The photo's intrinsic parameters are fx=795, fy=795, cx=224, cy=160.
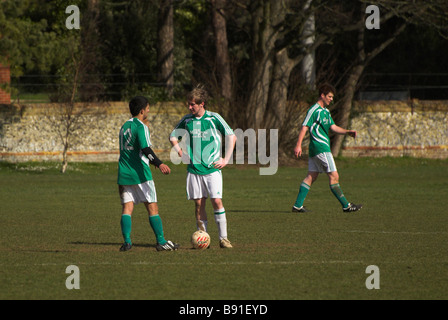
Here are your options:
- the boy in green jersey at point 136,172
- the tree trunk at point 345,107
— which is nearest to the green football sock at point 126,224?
the boy in green jersey at point 136,172

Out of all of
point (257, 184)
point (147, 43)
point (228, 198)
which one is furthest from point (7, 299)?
point (147, 43)

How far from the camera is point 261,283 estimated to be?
782cm

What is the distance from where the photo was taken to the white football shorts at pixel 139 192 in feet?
32.0

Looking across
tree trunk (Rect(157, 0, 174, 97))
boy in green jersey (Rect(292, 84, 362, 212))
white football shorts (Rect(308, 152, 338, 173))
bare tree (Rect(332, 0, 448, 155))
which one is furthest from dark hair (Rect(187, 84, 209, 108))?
tree trunk (Rect(157, 0, 174, 97))

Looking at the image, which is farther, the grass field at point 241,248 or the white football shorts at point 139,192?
the white football shorts at point 139,192

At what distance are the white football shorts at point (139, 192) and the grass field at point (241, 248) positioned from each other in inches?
25.8

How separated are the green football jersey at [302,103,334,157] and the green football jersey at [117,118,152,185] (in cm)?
519

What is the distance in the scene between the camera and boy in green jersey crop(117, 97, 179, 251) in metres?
9.73

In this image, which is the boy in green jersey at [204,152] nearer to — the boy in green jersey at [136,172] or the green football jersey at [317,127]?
the boy in green jersey at [136,172]

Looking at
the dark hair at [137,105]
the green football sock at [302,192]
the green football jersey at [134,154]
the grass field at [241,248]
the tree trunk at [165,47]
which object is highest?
the tree trunk at [165,47]

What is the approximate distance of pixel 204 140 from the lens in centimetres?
998

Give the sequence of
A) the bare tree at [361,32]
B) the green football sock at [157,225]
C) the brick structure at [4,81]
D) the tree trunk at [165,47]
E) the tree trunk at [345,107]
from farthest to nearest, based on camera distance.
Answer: the tree trunk at [165,47]
the tree trunk at [345,107]
the brick structure at [4,81]
the bare tree at [361,32]
the green football sock at [157,225]

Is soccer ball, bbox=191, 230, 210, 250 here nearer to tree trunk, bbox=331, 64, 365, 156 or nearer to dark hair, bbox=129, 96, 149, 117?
dark hair, bbox=129, 96, 149, 117

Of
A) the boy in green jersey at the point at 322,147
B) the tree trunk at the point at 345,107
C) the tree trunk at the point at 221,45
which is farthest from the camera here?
the tree trunk at the point at 221,45
